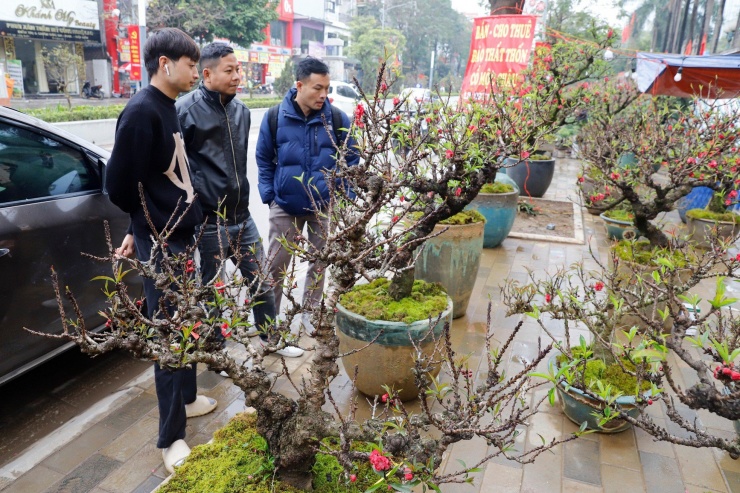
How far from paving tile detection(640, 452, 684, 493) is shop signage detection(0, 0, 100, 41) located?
2416 centimetres

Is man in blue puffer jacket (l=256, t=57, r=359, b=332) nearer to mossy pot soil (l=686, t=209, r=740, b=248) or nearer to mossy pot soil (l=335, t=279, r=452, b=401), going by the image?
mossy pot soil (l=335, t=279, r=452, b=401)

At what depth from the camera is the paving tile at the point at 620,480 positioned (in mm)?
2568

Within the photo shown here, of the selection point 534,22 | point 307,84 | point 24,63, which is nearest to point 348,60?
point 24,63

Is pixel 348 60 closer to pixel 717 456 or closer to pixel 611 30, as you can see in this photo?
pixel 611 30

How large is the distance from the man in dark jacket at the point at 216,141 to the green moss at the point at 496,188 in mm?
3561

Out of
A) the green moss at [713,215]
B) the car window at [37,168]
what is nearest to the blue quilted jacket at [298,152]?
the car window at [37,168]

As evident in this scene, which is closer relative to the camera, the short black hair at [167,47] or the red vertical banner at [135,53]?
the short black hair at [167,47]

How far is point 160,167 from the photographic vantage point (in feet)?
8.00

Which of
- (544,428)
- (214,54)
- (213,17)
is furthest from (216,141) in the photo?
(213,17)

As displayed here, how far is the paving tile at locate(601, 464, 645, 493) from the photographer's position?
A: 8.43 feet

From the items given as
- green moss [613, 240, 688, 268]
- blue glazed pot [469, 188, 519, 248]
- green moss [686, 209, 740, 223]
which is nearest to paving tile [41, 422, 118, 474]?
green moss [613, 240, 688, 268]

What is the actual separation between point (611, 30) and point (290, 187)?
423 cm

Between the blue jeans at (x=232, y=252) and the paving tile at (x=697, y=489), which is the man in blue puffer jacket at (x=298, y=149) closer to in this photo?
the blue jeans at (x=232, y=252)

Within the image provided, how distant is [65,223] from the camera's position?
3.06 metres
